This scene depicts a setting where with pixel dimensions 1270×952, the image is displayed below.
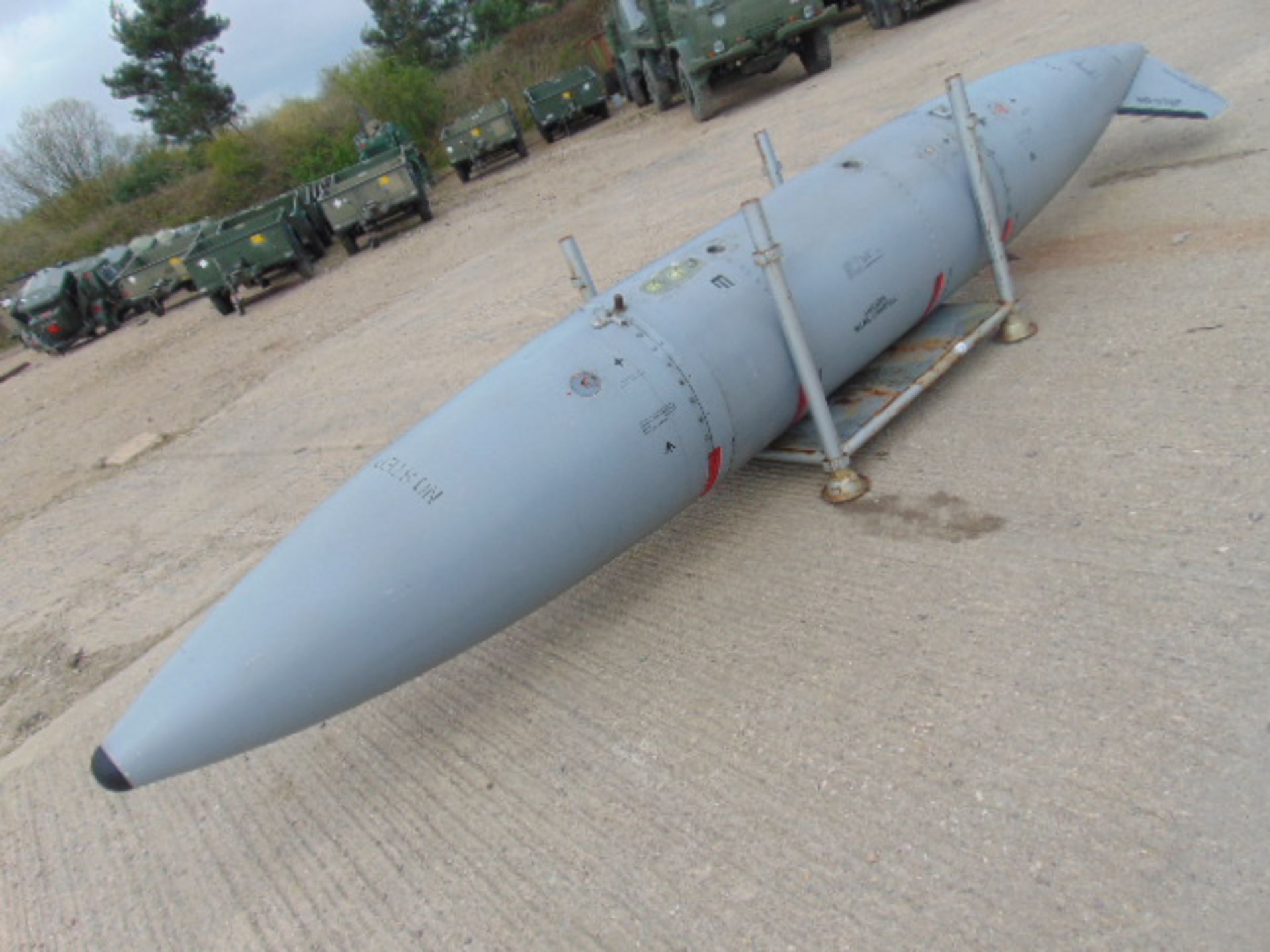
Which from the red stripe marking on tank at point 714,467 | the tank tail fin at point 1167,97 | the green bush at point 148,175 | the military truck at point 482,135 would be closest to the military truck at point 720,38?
the military truck at point 482,135

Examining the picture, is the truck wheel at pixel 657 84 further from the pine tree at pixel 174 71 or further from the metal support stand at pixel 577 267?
Result: the pine tree at pixel 174 71

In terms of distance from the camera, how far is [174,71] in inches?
1131

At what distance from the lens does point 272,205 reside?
1259cm

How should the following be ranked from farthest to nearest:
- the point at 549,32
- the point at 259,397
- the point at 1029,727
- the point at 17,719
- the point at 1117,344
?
the point at 549,32 → the point at 259,397 → the point at 17,719 → the point at 1117,344 → the point at 1029,727

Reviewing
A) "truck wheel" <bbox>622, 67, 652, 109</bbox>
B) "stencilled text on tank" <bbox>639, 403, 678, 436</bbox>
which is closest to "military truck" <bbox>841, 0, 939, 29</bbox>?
"truck wheel" <bbox>622, 67, 652, 109</bbox>

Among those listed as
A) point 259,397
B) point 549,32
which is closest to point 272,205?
point 259,397

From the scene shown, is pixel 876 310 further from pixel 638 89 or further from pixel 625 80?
pixel 625 80

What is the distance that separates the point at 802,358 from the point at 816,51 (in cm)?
1009

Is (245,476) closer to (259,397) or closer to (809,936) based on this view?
(259,397)

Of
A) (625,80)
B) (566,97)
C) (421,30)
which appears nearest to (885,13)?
(625,80)

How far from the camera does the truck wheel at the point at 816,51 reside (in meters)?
11.0

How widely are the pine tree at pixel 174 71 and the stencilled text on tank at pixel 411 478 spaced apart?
3195 cm

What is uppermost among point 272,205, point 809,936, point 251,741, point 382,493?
point 272,205

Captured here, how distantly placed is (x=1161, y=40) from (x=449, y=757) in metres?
7.08
